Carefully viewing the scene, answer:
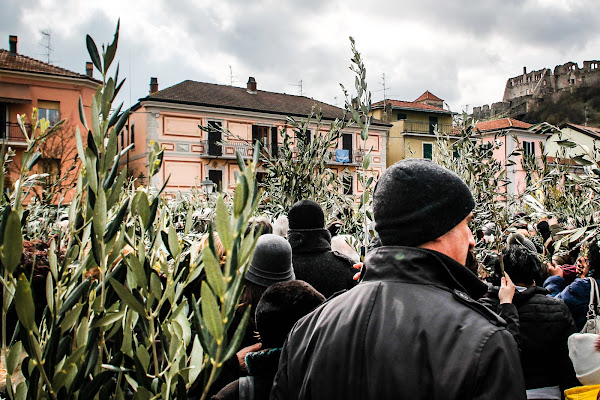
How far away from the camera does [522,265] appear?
3371mm

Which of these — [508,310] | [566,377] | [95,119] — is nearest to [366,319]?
[95,119]

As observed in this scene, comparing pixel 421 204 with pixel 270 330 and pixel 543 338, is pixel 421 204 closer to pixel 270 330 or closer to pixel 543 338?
pixel 270 330

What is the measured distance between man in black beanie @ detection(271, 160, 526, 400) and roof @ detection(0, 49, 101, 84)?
28250 millimetres

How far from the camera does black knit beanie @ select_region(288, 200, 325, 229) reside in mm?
4188

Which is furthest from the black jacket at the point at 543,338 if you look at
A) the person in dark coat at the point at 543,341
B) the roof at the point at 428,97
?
the roof at the point at 428,97

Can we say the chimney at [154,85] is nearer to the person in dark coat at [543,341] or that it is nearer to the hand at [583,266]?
the hand at [583,266]

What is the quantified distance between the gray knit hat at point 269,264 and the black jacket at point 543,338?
1.30m

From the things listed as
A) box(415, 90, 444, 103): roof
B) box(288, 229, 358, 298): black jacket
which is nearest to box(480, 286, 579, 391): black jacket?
box(288, 229, 358, 298): black jacket

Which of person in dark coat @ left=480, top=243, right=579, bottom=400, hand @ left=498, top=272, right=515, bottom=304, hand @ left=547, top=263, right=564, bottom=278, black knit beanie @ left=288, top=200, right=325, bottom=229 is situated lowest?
person in dark coat @ left=480, top=243, right=579, bottom=400

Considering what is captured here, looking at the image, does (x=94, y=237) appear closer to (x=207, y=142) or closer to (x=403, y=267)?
→ (x=403, y=267)

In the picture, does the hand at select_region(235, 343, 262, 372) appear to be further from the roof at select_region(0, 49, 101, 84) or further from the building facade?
the roof at select_region(0, 49, 101, 84)

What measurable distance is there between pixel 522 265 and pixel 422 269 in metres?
2.07

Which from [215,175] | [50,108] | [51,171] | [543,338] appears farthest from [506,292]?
[50,108]

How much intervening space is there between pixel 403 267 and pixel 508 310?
5.26ft
